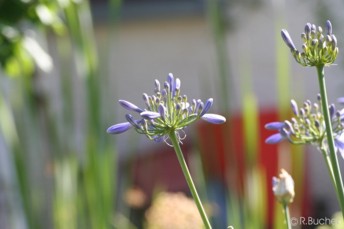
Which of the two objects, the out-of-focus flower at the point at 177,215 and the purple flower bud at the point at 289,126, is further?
the out-of-focus flower at the point at 177,215

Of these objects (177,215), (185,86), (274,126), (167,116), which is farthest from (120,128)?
(185,86)

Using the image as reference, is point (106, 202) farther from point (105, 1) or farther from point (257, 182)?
point (105, 1)

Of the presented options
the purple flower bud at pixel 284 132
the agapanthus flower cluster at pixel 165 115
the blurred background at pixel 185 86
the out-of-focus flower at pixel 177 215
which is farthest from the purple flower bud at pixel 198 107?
the blurred background at pixel 185 86

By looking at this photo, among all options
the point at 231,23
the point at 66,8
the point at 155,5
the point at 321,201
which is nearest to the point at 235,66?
the point at 231,23

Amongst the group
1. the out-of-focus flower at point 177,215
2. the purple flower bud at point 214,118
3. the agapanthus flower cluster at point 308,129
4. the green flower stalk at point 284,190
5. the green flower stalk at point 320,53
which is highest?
the green flower stalk at point 320,53

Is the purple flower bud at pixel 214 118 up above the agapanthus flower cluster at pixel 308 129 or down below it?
above

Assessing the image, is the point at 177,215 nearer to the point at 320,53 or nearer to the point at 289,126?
the point at 289,126

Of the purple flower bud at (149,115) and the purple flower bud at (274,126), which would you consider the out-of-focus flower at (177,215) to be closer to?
the purple flower bud at (274,126)

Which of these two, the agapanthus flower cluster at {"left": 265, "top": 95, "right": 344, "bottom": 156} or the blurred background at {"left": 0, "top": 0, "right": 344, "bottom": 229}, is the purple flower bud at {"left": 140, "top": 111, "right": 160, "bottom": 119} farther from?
the blurred background at {"left": 0, "top": 0, "right": 344, "bottom": 229}
